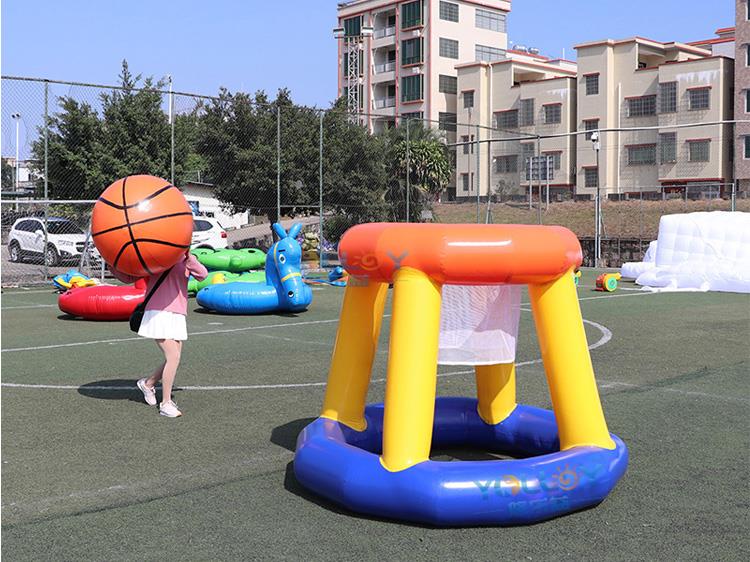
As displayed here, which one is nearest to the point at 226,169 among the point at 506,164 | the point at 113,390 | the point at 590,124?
the point at 113,390

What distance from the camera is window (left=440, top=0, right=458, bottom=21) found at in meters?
69.4

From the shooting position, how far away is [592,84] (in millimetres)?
56719

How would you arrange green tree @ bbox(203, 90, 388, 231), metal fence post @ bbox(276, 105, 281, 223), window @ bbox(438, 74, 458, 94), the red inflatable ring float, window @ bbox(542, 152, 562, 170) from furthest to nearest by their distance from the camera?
window @ bbox(438, 74, 458, 94) → window @ bbox(542, 152, 562, 170) → green tree @ bbox(203, 90, 388, 231) → metal fence post @ bbox(276, 105, 281, 223) → the red inflatable ring float

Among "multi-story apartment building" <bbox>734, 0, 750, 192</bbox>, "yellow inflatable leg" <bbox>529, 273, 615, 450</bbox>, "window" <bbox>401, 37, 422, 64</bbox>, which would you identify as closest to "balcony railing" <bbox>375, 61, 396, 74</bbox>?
"window" <bbox>401, 37, 422, 64</bbox>

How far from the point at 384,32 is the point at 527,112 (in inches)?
651

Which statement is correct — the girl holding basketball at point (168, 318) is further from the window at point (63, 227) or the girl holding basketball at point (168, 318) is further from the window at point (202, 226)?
the window at point (202, 226)

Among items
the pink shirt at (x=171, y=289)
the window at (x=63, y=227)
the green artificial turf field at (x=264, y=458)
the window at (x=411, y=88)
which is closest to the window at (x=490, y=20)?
the window at (x=411, y=88)

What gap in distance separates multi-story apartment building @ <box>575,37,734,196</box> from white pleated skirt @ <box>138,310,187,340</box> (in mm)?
42401

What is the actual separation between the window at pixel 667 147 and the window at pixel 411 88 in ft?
70.1

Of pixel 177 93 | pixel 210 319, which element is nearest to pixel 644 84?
pixel 177 93

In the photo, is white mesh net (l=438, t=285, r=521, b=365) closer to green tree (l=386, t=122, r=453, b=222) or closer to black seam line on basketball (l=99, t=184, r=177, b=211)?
black seam line on basketball (l=99, t=184, r=177, b=211)

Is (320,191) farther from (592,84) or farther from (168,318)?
(592,84)

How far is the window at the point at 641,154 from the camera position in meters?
51.8

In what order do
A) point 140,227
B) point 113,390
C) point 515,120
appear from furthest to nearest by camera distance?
1. point 515,120
2. point 113,390
3. point 140,227
